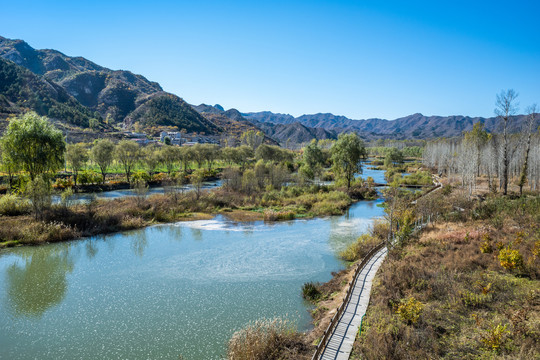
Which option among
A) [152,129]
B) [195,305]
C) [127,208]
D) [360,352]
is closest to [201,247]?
[195,305]

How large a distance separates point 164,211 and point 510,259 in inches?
1320

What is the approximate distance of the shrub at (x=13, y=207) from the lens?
101 ft

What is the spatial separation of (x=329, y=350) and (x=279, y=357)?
193 cm

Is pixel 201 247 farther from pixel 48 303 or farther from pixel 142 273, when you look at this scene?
pixel 48 303

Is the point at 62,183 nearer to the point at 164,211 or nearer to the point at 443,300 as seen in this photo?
the point at 164,211

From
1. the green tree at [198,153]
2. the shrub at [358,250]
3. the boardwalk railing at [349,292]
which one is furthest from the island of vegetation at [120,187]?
the shrub at [358,250]

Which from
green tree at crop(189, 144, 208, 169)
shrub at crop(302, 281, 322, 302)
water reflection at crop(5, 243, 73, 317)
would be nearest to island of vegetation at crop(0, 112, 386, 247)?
green tree at crop(189, 144, 208, 169)

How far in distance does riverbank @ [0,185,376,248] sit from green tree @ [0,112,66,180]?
5106 mm

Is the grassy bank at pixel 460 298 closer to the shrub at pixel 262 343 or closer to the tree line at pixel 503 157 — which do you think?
the shrub at pixel 262 343

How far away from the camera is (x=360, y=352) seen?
438 inches

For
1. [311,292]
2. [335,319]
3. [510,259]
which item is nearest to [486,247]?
[510,259]

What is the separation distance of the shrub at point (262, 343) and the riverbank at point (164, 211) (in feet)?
79.9

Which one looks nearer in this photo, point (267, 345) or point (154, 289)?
point (267, 345)

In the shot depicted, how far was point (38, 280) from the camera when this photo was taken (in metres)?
20.9
